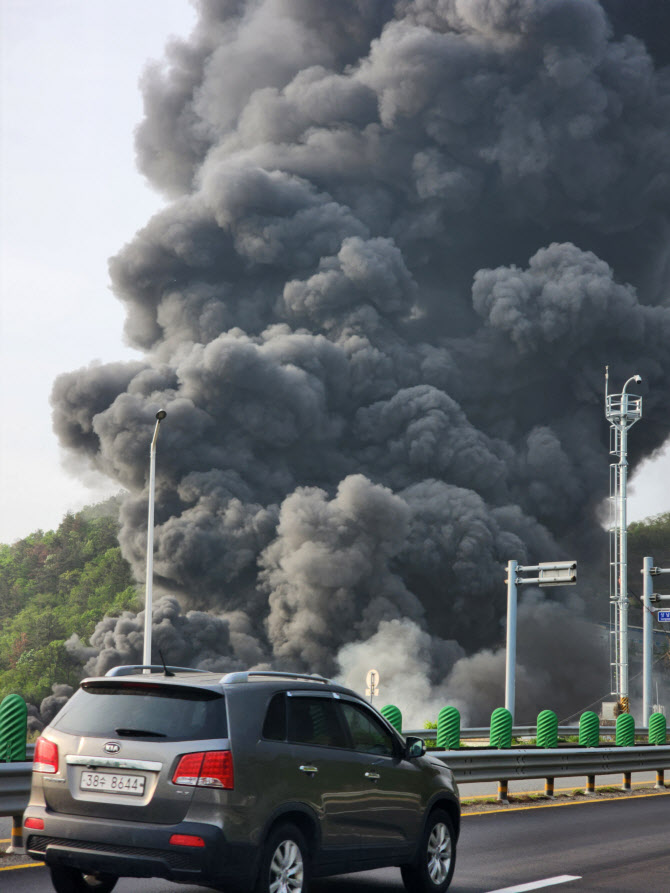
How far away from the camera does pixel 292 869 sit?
673 centimetres

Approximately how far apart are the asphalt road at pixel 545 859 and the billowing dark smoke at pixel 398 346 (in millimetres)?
37298

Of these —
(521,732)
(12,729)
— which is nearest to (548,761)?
(12,729)

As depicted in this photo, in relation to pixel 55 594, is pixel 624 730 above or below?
below

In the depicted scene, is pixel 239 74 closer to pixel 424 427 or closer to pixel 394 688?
pixel 424 427

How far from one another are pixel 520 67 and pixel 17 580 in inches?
2275

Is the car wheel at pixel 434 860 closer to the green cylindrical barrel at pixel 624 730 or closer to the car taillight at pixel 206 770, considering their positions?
the car taillight at pixel 206 770

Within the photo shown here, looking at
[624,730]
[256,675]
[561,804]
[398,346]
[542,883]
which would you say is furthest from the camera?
[398,346]

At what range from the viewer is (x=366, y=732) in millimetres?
7770

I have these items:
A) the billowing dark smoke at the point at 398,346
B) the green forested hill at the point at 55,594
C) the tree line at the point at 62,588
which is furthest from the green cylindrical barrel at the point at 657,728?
the green forested hill at the point at 55,594

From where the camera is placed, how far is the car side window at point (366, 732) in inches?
300

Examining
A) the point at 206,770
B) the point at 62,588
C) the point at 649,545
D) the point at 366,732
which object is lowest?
the point at 206,770

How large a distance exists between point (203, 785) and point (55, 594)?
88387 millimetres

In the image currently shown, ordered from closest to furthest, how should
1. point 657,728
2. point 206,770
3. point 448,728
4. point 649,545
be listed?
1. point 206,770
2. point 448,728
3. point 657,728
4. point 649,545

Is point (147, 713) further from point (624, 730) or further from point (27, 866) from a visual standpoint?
point (624, 730)
